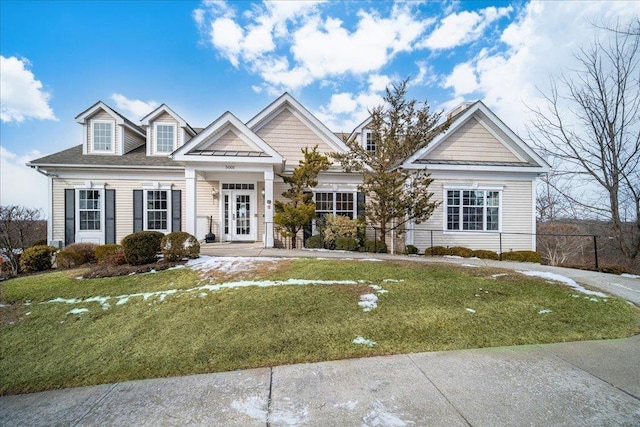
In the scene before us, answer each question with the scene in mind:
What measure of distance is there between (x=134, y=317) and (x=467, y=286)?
685 cm

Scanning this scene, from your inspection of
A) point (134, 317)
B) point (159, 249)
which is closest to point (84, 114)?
point (159, 249)

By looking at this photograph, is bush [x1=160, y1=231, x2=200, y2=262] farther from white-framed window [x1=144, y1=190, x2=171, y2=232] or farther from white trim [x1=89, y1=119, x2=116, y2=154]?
white trim [x1=89, y1=119, x2=116, y2=154]

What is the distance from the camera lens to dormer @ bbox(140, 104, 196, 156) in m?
14.6

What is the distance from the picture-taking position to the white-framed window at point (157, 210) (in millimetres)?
13797

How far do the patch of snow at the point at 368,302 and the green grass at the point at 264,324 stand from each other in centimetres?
16

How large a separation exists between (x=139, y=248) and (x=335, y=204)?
27.1 ft

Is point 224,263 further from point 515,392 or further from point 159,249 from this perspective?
point 515,392

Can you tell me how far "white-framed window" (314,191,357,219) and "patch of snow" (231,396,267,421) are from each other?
1105 cm

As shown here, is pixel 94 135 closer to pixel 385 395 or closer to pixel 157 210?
pixel 157 210

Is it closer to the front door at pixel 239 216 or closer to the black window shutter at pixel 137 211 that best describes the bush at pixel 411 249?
the front door at pixel 239 216

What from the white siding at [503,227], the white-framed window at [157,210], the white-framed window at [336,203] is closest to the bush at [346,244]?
the white-framed window at [336,203]

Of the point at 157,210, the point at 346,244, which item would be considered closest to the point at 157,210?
the point at 157,210

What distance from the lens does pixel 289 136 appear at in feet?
48.2

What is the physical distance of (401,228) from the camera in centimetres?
1337
